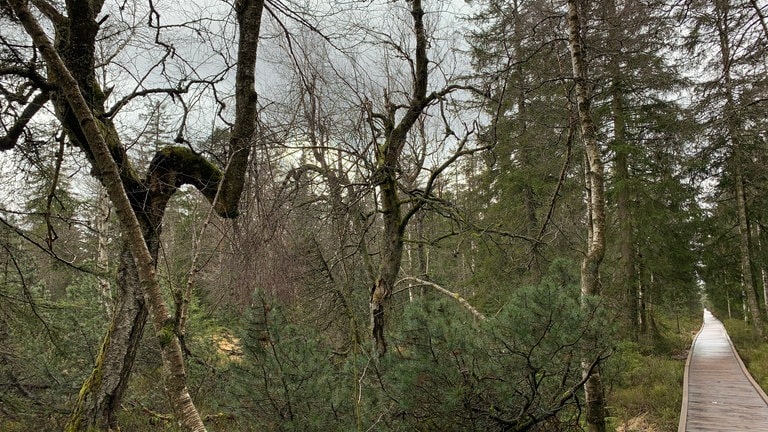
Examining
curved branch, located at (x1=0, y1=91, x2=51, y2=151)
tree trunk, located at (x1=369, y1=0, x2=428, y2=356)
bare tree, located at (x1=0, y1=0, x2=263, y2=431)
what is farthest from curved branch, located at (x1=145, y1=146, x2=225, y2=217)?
tree trunk, located at (x1=369, y1=0, x2=428, y2=356)

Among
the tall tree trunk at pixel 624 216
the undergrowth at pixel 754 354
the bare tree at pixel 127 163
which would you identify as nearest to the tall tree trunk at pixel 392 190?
the bare tree at pixel 127 163

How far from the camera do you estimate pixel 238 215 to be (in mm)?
2865

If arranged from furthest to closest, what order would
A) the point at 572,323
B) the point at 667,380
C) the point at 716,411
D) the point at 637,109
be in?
the point at 637,109 < the point at 667,380 < the point at 716,411 < the point at 572,323

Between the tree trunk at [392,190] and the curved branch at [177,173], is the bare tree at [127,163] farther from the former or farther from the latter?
the tree trunk at [392,190]

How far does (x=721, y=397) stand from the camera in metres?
8.65

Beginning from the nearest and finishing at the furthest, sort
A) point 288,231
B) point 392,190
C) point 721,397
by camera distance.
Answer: point 288,231
point 392,190
point 721,397

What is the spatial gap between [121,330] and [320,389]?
6.52ft

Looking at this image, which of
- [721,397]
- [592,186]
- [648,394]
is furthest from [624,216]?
[592,186]

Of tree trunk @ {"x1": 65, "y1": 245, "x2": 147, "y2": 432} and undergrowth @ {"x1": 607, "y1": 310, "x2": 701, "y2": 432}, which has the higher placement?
tree trunk @ {"x1": 65, "y1": 245, "x2": 147, "y2": 432}

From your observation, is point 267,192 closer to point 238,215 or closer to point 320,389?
point 238,215

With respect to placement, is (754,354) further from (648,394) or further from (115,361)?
(115,361)

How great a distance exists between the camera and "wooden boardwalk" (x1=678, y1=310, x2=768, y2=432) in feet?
23.5

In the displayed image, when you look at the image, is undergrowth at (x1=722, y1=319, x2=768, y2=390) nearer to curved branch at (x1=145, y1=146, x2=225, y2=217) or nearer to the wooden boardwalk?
the wooden boardwalk

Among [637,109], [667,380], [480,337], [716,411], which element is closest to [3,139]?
[480,337]
